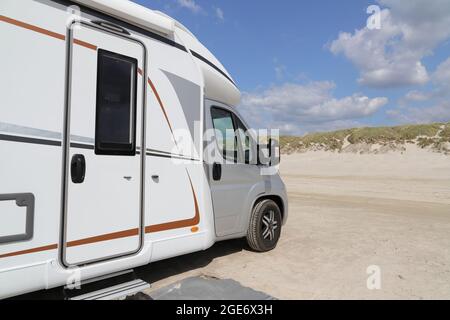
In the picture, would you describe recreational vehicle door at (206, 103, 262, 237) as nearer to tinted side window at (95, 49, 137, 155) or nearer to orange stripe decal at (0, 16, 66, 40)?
tinted side window at (95, 49, 137, 155)

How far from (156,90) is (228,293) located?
2.29m

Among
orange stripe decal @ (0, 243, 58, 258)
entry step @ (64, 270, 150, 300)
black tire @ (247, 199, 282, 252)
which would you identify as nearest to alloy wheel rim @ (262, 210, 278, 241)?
black tire @ (247, 199, 282, 252)

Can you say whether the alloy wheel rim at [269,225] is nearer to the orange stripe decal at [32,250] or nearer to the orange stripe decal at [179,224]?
the orange stripe decal at [179,224]

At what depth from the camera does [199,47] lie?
4.66 metres

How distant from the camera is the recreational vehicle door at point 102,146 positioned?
3.17 m

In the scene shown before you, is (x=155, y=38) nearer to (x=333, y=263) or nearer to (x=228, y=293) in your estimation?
(x=228, y=293)

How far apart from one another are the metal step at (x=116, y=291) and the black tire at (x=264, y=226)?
7.00 ft

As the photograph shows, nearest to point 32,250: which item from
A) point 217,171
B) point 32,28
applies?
point 32,28

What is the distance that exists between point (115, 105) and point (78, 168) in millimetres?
712

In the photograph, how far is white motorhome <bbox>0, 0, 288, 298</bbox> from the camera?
2846 millimetres

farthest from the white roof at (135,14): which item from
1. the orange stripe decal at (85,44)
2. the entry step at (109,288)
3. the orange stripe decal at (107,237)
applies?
the entry step at (109,288)

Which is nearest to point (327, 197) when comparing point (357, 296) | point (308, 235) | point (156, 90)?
point (308, 235)

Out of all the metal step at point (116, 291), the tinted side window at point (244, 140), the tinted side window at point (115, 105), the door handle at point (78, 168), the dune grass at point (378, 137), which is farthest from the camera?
the dune grass at point (378, 137)

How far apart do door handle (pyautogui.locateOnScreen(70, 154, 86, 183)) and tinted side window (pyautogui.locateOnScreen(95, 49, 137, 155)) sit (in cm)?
17
